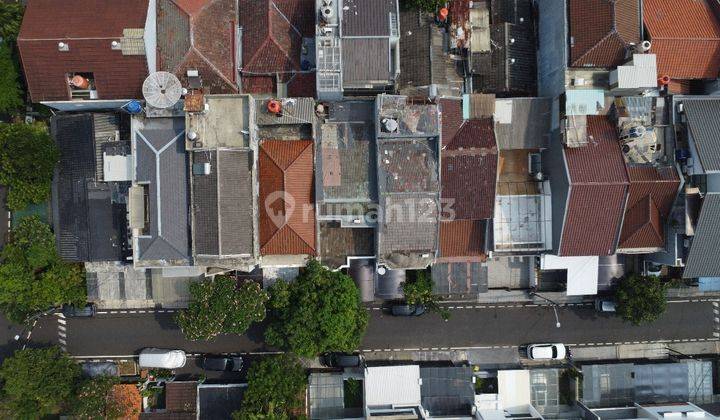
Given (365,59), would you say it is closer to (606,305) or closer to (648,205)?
(648,205)

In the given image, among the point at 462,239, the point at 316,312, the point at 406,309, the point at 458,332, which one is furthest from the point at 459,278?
the point at 316,312

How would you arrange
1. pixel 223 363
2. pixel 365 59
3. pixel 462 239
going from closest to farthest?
pixel 365 59, pixel 462 239, pixel 223 363

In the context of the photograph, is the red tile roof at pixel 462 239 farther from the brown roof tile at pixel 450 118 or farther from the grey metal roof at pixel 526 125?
the brown roof tile at pixel 450 118

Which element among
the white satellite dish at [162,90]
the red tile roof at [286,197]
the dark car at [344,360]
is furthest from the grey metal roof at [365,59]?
the dark car at [344,360]

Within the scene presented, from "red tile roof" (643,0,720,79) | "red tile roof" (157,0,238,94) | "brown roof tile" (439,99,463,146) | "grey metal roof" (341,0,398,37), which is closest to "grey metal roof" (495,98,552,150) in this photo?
"brown roof tile" (439,99,463,146)

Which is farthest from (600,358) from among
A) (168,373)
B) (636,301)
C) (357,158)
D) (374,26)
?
(168,373)

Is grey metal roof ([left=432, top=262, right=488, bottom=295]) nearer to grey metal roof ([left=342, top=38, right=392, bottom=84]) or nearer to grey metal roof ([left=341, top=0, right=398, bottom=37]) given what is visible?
grey metal roof ([left=342, top=38, right=392, bottom=84])
